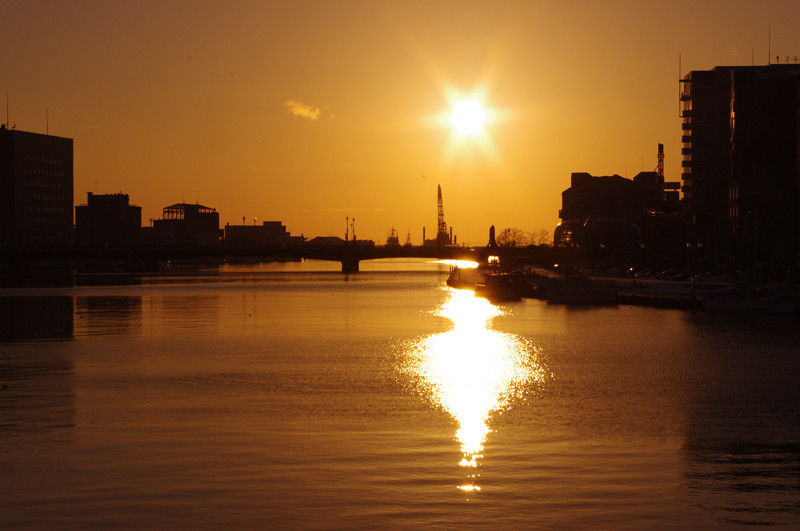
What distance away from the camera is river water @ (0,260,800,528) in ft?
93.2

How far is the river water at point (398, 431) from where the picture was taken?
28.4 meters

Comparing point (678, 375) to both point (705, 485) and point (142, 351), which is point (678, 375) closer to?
point (705, 485)

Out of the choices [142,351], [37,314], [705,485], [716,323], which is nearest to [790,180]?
[716,323]

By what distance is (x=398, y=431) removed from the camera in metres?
40.3

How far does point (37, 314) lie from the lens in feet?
396

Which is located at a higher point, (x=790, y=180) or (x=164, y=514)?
(x=790, y=180)

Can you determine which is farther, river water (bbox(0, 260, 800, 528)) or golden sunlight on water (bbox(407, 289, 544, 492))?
golden sunlight on water (bbox(407, 289, 544, 492))

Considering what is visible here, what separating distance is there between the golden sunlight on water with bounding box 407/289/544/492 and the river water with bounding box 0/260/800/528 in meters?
0.23

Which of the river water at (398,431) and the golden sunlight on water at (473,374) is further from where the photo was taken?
the golden sunlight on water at (473,374)

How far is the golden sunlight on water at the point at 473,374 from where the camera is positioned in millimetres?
40469

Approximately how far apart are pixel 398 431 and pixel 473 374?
2254 cm

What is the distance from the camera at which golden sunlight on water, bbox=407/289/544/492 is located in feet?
133

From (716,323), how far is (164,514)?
84647 mm

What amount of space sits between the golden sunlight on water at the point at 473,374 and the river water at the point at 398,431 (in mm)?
230
